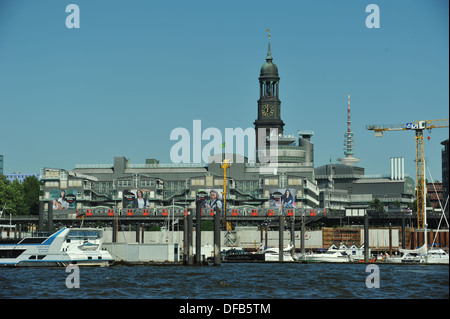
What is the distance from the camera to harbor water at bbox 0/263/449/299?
65.6m

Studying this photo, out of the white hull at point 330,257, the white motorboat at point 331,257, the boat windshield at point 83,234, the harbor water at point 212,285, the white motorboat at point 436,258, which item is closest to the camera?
the harbor water at point 212,285

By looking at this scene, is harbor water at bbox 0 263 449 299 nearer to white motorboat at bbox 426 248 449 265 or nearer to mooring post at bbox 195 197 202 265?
mooring post at bbox 195 197 202 265

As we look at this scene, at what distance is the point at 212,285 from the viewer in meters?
75.4

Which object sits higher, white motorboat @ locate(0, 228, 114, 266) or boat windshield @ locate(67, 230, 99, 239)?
boat windshield @ locate(67, 230, 99, 239)

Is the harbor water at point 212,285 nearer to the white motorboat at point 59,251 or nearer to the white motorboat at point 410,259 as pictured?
the white motorboat at point 59,251

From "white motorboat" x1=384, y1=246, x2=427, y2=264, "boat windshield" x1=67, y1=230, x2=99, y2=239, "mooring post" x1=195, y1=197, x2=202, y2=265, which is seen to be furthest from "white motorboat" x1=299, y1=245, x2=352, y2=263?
"boat windshield" x1=67, y1=230, x2=99, y2=239

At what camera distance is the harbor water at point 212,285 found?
65625 mm

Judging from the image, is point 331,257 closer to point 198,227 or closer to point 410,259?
point 410,259

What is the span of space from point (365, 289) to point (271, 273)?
24.7 metres

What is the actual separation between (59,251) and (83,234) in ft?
12.8

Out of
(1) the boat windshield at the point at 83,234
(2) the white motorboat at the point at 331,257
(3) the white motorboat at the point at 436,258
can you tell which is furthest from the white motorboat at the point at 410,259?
(1) the boat windshield at the point at 83,234

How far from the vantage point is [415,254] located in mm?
138875

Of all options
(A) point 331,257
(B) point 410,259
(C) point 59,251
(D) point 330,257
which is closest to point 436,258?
(B) point 410,259
